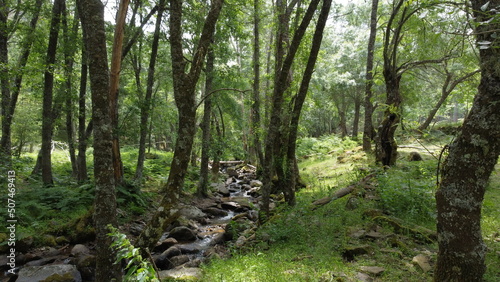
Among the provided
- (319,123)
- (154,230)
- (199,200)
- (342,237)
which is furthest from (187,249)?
(319,123)

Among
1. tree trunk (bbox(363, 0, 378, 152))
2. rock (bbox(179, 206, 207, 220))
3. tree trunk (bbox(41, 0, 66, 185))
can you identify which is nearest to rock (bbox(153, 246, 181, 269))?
rock (bbox(179, 206, 207, 220))

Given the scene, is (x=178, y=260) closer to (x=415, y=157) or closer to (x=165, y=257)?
(x=165, y=257)

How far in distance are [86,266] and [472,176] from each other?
6879mm

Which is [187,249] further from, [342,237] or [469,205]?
[469,205]

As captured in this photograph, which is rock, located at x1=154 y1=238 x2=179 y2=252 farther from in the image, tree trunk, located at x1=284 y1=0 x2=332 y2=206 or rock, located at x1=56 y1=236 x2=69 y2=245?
tree trunk, located at x1=284 y1=0 x2=332 y2=206

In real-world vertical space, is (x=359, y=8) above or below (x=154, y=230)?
above

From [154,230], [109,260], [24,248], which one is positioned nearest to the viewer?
[109,260]

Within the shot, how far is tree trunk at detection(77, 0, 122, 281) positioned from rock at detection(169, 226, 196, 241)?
3.90m

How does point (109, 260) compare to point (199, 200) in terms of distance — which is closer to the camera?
point (109, 260)

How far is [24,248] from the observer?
21.9 feet

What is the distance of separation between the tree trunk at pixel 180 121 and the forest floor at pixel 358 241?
49.5 inches

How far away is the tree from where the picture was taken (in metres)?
3.07

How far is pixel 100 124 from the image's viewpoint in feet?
15.4

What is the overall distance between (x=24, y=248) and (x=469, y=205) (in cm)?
846
